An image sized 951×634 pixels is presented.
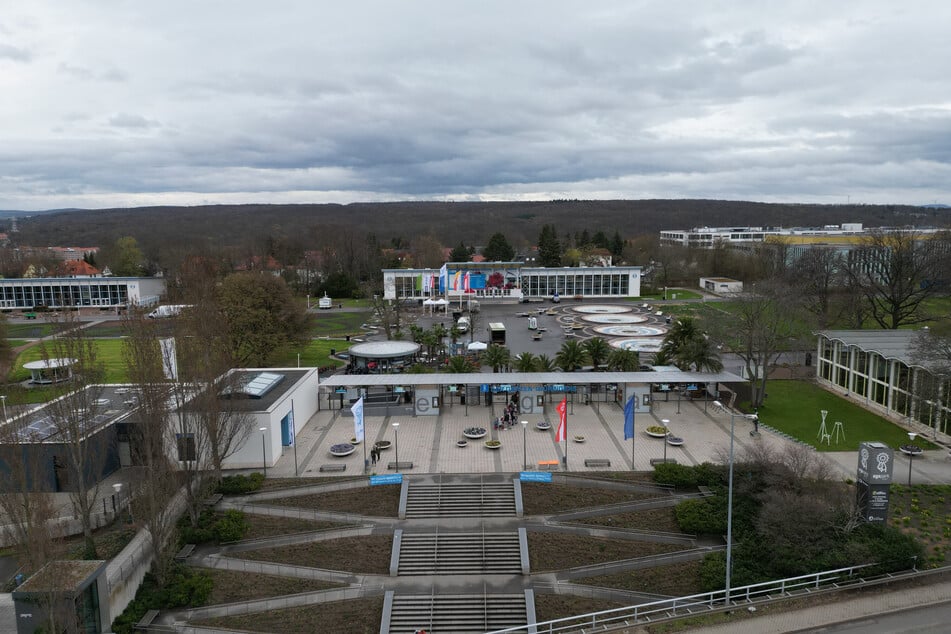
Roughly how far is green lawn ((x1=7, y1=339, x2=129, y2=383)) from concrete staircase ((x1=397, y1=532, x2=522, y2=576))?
29.5 m

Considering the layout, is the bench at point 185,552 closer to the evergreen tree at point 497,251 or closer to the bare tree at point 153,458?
the bare tree at point 153,458

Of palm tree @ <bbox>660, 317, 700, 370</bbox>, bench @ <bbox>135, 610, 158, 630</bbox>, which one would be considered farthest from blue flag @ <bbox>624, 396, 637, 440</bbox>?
bench @ <bbox>135, 610, 158, 630</bbox>

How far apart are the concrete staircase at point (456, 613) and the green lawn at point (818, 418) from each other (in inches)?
796

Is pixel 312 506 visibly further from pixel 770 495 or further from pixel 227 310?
pixel 227 310

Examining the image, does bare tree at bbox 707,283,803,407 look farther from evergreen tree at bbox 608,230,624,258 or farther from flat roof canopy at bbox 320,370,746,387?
evergreen tree at bbox 608,230,624,258

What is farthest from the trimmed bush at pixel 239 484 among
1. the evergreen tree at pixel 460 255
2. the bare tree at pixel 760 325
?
the evergreen tree at pixel 460 255

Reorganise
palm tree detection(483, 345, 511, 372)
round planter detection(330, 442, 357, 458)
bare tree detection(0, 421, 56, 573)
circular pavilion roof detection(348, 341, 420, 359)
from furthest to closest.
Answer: circular pavilion roof detection(348, 341, 420, 359) < palm tree detection(483, 345, 511, 372) < round planter detection(330, 442, 357, 458) < bare tree detection(0, 421, 56, 573)

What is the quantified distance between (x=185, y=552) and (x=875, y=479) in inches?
1047

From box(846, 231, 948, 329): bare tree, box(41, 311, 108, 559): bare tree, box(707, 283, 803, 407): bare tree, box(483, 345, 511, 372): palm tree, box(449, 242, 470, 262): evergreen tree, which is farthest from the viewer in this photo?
box(449, 242, 470, 262): evergreen tree

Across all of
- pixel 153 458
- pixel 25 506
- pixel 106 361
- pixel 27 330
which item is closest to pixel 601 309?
pixel 106 361

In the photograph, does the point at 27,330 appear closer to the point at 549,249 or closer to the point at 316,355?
the point at 316,355

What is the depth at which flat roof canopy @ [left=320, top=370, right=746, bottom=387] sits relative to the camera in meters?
37.3

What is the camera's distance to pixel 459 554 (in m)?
24.2

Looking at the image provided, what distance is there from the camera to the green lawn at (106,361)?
1877 inches
